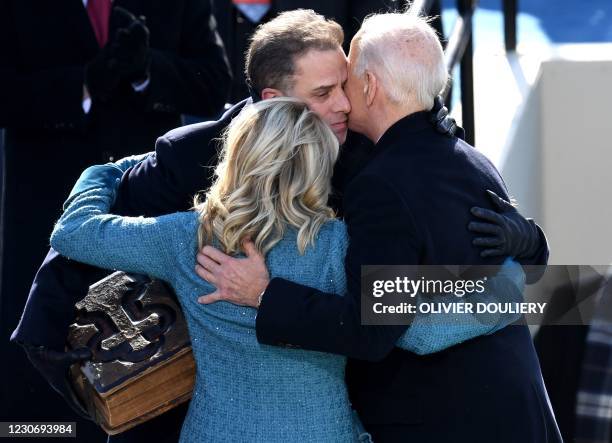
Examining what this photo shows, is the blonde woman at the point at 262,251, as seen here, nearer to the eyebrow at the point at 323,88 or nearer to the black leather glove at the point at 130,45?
the eyebrow at the point at 323,88

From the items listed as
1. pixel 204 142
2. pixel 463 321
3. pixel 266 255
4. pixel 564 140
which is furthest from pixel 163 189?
pixel 564 140

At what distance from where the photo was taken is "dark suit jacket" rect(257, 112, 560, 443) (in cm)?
230

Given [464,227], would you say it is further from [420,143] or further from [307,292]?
[307,292]

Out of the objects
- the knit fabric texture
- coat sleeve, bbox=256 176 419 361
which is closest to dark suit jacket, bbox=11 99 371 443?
the knit fabric texture

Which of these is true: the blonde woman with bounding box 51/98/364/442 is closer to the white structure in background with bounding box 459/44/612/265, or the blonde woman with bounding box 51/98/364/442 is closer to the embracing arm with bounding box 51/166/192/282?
the embracing arm with bounding box 51/166/192/282

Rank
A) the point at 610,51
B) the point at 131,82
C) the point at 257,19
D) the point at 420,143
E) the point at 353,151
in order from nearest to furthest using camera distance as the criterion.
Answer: the point at 420,143
the point at 353,151
the point at 131,82
the point at 257,19
the point at 610,51

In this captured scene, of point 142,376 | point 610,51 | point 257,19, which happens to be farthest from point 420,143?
point 610,51

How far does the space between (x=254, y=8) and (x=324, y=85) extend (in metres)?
2.19

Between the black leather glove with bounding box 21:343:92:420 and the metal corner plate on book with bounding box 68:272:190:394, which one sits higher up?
the metal corner plate on book with bounding box 68:272:190:394

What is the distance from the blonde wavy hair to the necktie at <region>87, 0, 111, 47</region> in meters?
1.52

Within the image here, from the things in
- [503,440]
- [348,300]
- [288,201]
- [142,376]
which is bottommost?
[503,440]

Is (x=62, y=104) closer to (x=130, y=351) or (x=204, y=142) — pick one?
(x=204, y=142)

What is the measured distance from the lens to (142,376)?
2.42 meters

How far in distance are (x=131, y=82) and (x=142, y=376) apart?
157 cm
